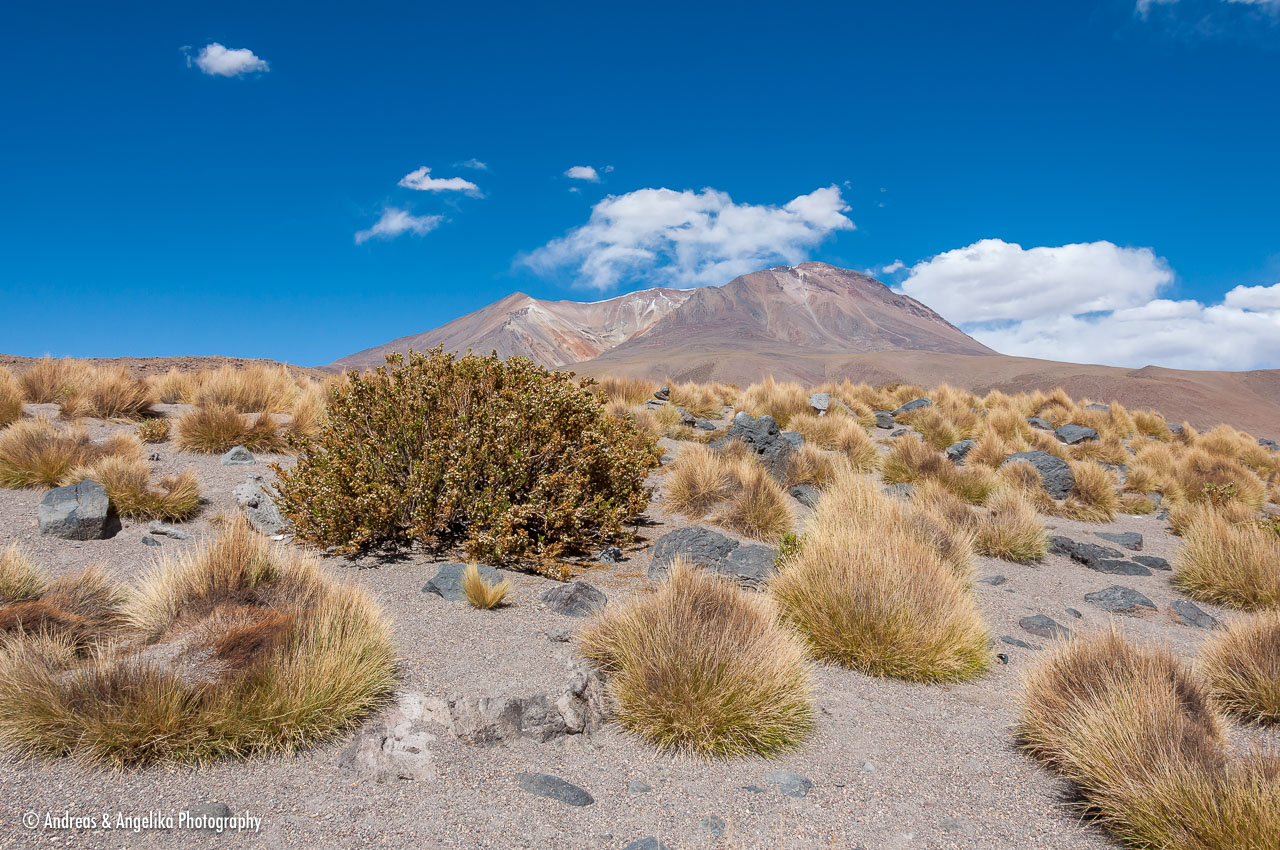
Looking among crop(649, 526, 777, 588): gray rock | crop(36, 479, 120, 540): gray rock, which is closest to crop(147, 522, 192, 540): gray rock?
crop(36, 479, 120, 540): gray rock

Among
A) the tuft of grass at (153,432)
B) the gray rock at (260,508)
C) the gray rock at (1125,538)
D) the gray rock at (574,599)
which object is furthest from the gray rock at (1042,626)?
the tuft of grass at (153,432)

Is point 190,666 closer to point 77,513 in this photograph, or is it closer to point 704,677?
point 704,677

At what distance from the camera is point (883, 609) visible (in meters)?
4.27

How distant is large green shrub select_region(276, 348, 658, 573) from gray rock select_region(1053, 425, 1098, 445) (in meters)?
13.7

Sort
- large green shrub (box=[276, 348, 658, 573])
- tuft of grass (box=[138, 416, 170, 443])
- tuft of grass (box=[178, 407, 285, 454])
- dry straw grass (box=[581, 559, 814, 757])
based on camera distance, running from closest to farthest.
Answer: dry straw grass (box=[581, 559, 814, 757])
large green shrub (box=[276, 348, 658, 573])
tuft of grass (box=[178, 407, 285, 454])
tuft of grass (box=[138, 416, 170, 443])

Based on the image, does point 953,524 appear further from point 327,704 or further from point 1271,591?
point 327,704

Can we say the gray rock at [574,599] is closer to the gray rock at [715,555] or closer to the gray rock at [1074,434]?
the gray rock at [715,555]

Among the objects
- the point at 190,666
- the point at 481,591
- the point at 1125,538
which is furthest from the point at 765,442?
the point at 190,666

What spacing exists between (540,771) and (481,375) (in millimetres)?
4476

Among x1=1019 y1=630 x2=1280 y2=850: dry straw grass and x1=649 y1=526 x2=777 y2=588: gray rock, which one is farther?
x1=649 y1=526 x2=777 y2=588: gray rock

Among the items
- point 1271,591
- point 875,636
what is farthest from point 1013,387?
point 875,636

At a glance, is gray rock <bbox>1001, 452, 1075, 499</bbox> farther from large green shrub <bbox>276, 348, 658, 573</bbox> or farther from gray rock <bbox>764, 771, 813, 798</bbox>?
gray rock <bbox>764, 771, 813, 798</bbox>

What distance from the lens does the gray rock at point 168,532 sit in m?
5.59

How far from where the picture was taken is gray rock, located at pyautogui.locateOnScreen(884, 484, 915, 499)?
9.35 metres
